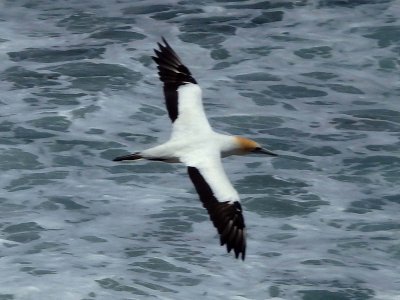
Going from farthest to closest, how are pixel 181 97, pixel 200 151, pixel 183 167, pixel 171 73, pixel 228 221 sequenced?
1. pixel 183 167
2. pixel 171 73
3. pixel 181 97
4. pixel 200 151
5. pixel 228 221

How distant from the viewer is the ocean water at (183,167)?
14656 mm

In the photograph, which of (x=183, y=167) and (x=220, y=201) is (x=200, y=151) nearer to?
(x=220, y=201)

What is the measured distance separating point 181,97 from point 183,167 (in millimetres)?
2269

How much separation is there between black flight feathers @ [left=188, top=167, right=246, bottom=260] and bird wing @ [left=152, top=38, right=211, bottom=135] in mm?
1451

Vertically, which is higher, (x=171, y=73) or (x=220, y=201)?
(x=171, y=73)

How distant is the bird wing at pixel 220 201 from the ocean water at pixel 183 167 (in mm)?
1389

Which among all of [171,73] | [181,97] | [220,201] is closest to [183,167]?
[171,73]

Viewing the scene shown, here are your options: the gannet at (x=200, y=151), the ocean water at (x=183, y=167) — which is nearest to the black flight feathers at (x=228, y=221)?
the gannet at (x=200, y=151)

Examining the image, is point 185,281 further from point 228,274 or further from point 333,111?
point 333,111

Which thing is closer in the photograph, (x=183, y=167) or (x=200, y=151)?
(x=200, y=151)

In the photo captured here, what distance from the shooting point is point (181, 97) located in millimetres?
15250

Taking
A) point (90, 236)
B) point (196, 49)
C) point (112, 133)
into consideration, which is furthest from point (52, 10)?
point (90, 236)

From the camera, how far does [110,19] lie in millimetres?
21844

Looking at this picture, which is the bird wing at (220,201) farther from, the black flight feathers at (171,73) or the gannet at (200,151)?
the black flight feathers at (171,73)
